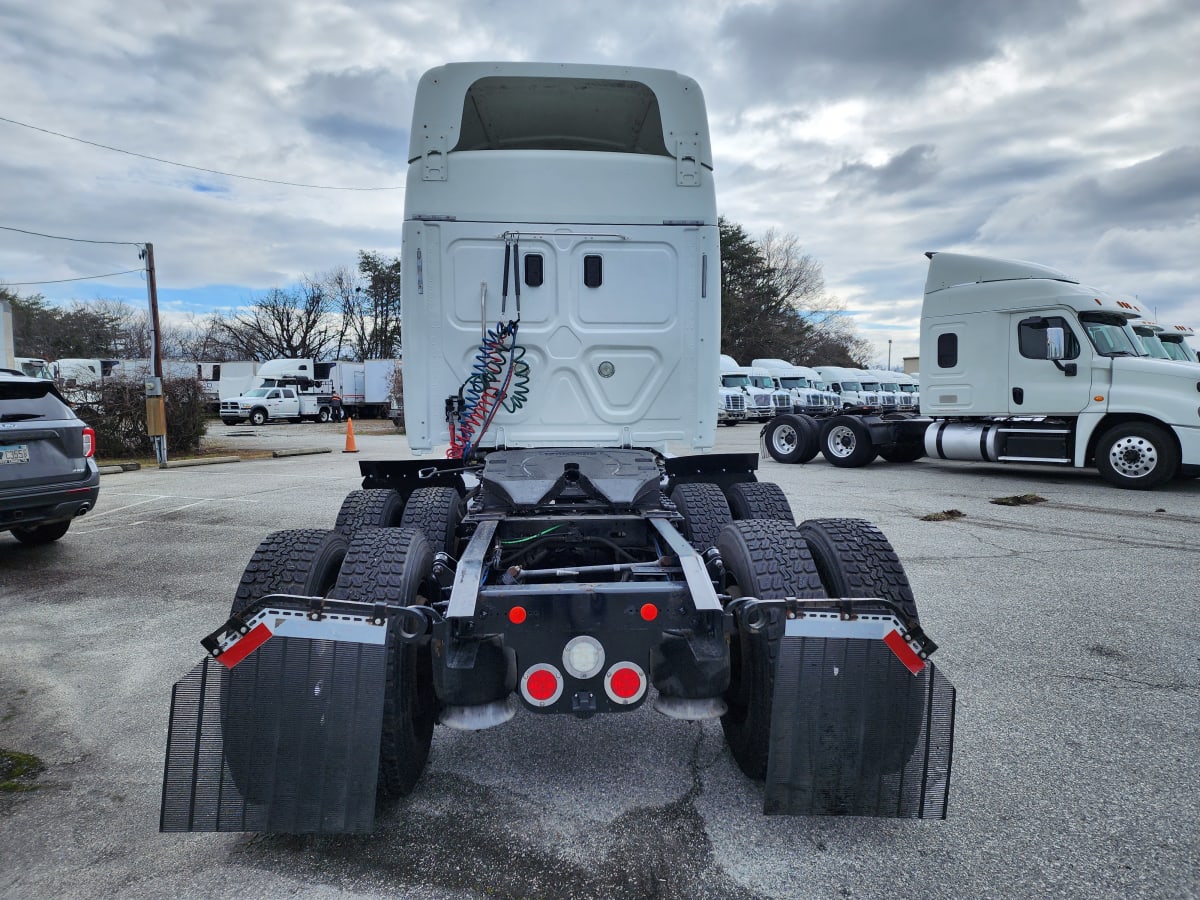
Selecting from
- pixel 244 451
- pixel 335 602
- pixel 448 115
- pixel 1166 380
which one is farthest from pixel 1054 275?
pixel 244 451

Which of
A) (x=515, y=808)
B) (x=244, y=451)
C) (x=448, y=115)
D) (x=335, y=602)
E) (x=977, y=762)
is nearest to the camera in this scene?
(x=335, y=602)

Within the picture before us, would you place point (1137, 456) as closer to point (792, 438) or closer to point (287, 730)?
point (792, 438)

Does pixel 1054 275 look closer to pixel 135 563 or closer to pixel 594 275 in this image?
pixel 594 275

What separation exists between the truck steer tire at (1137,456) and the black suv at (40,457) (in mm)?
12553

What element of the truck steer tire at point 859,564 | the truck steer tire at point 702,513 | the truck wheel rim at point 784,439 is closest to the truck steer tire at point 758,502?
the truck steer tire at point 702,513

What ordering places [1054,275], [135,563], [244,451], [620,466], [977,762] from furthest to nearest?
[244,451] → [1054,275] → [135,563] → [620,466] → [977,762]

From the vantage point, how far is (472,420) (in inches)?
169

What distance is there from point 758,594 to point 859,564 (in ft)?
1.69

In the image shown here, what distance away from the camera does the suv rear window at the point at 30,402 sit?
572 centimetres

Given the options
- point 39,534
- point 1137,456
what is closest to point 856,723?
point 39,534

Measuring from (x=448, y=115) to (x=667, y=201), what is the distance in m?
1.36

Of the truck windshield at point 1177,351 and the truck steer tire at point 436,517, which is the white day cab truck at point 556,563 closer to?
the truck steer tire at point 436,517

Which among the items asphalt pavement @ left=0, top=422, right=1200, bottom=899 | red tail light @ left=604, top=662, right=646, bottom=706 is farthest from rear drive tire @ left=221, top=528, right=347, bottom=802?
red tail light @ left=604, top=662, right=646, bottom=706

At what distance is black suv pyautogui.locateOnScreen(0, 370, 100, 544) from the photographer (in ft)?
18.5
